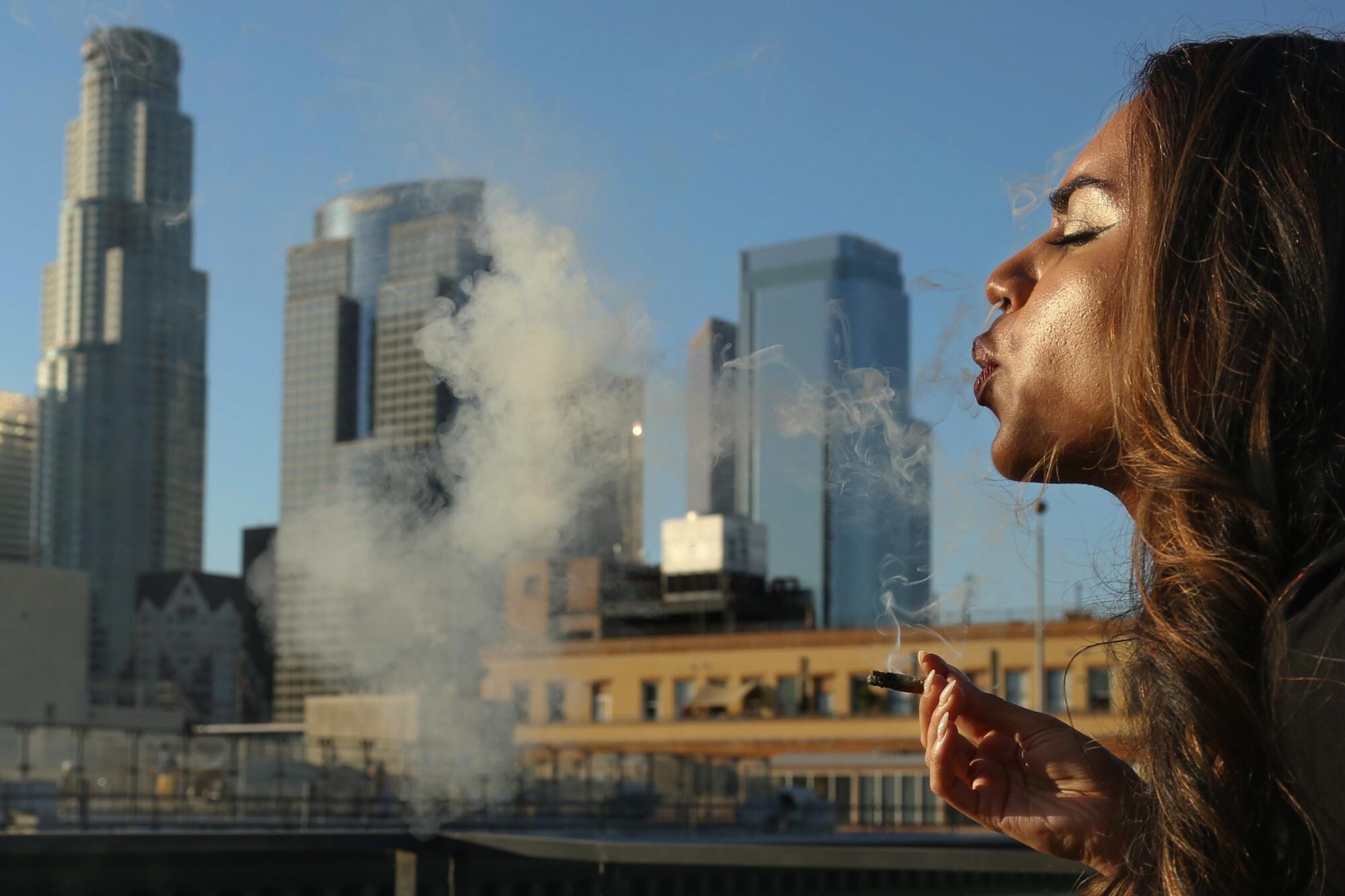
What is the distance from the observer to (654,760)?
107ft

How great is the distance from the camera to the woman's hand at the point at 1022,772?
127 centimetres

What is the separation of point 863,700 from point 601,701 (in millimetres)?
10406

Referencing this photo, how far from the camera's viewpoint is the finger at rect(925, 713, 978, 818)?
1.30 metres

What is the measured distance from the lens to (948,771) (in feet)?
4.29

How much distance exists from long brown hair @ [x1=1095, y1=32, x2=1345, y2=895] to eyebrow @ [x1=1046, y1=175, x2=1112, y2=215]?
0.18 feet

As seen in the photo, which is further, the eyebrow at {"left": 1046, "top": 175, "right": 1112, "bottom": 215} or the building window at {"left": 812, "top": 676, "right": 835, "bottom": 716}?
the building window at {"left": 812, "top": 676, "right": 835, "bottom": 716}

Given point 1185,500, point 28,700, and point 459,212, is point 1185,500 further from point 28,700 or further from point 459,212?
point 28,700

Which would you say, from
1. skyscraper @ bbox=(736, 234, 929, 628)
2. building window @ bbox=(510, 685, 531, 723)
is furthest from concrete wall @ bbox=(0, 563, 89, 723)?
skyscraper @ bbox=(736, 234, 929, 628)

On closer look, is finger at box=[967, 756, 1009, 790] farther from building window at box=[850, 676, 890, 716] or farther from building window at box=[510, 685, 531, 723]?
building window at box=[850, 676, 890, 716]

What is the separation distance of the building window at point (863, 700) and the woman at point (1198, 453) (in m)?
43.4

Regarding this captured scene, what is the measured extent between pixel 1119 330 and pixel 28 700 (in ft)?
244

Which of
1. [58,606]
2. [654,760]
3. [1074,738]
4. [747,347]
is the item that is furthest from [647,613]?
[1074,738]

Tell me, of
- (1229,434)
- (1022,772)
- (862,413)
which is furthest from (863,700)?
(1229,434)

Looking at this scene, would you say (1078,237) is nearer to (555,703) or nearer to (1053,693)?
(1053,693)
